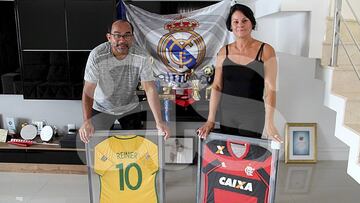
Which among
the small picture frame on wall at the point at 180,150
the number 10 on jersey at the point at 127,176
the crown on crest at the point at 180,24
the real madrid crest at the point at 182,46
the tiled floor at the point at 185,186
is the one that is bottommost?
the tiled floor at the point at 185,186

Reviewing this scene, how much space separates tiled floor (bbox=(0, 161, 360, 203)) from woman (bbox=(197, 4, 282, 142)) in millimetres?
891

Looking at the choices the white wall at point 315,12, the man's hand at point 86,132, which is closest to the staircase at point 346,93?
the white wall at point 315,12

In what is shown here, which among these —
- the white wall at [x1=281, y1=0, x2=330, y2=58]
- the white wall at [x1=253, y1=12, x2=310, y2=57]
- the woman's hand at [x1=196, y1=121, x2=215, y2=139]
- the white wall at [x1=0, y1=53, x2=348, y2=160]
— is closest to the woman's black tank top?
the woman's hand at [x1=196, y1=121, x2=215, y2=139]

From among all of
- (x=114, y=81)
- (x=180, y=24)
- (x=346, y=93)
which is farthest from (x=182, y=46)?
(x=346, y=93)

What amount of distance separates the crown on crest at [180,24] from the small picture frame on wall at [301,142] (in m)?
1.51

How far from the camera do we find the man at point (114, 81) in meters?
2.13

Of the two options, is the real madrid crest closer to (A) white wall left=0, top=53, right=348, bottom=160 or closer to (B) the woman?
(A) white wall left=0, top=53, right=348, bottom=160

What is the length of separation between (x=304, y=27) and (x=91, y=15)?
187 centimetres

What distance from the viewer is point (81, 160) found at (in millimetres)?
3117

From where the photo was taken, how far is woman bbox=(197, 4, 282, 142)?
78.1 inches

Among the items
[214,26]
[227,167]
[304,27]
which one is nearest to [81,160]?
[227,167]

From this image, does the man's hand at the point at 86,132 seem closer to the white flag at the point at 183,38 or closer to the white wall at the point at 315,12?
the white flag at the point at 183,38

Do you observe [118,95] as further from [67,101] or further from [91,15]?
[67,101]

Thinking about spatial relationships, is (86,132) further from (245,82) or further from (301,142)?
(301,142)
